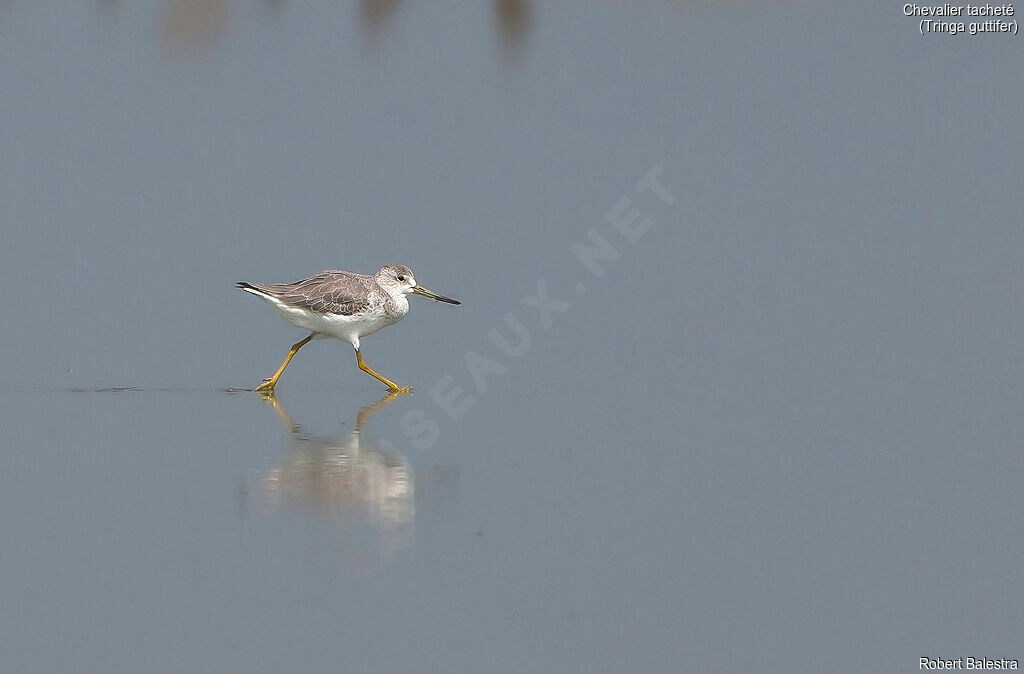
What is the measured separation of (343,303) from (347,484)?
4810mm

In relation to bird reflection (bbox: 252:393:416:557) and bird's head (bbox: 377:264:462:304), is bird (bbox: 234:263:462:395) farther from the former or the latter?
bird reflection (bbox: 252:393:416:557)

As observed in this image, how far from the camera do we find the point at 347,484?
939 centimetres

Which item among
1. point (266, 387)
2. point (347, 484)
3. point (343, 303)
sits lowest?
point (347, 484)

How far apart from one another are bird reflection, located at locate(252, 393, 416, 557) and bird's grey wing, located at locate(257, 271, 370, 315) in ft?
9.57

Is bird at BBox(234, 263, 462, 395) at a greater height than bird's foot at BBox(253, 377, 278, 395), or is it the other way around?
bird at BBox(234, 263, 462, 395)

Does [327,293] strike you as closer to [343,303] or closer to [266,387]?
[343,303]

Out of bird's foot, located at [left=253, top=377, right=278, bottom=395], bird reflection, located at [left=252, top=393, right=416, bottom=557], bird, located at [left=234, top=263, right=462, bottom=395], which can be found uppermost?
A: bird, located at [left=234, top=263, right=462, bottom=395]

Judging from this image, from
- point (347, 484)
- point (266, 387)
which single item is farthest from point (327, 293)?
point (347, 484)

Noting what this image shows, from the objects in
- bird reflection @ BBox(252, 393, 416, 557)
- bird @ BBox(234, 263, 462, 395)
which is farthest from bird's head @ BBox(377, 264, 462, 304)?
bird reflection @ BBox(252, 393, 416, 557)

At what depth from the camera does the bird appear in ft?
45.8

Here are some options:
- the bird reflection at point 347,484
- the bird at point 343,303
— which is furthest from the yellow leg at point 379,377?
the bird reflection at point 347,484

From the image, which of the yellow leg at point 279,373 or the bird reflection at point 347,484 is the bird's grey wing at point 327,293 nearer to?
the yellow leg at point 279,373

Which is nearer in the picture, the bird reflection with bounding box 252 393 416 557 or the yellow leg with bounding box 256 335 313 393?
the bird reflection with bounding box 252 393 416 557

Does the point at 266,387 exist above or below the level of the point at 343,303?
below
